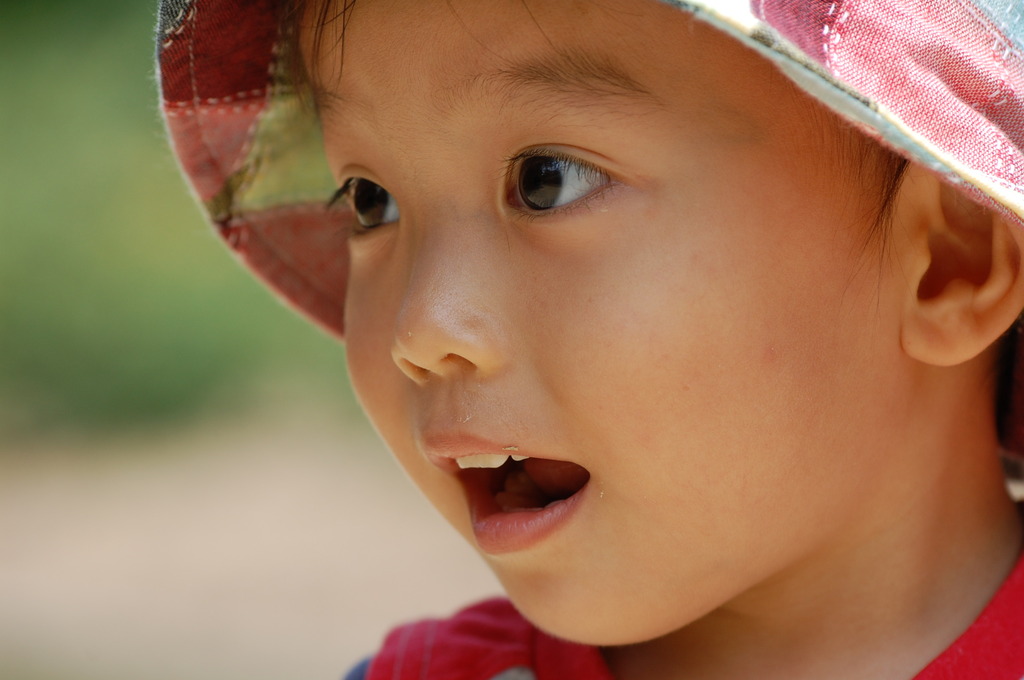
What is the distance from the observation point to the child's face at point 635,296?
94 centimetres

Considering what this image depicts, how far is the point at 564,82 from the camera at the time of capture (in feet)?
3.10

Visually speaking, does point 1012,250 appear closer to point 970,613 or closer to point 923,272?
point 923,272

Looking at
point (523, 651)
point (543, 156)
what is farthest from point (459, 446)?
point (523, 651)

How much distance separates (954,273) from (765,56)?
331 millimetres

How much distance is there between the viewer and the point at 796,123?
0.95 meters

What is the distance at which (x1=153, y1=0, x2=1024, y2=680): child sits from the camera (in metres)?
0.93

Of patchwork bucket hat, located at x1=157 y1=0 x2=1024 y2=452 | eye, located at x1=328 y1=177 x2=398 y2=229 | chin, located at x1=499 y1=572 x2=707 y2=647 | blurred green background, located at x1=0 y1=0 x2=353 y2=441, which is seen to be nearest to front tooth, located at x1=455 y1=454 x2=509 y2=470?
chin, located at x1=499 y1=572 x2=707 y2=647

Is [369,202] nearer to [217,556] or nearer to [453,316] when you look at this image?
[453,316]

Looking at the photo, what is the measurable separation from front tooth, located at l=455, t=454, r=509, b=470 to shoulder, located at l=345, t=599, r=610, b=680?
274mm

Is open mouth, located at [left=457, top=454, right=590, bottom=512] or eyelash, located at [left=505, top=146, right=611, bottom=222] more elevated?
eyelash, located at [left=505, top=146, right=611, bottom=222]

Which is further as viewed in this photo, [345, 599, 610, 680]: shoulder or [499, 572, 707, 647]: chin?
[345, 599, 610, 680]: shoulder

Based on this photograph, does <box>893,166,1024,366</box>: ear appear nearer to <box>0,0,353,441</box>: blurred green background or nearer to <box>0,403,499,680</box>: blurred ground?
<box>0,403,499,680</box>: blurred ground

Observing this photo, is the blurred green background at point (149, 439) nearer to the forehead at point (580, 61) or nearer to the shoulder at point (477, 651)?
the shoulder at point (477, 651)

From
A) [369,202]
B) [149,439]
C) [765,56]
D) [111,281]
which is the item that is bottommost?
[765,56]
